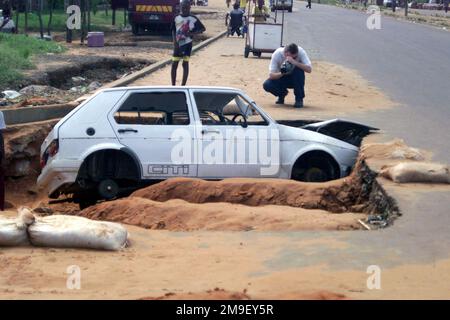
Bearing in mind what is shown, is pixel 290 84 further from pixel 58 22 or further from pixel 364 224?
pixel 58 22

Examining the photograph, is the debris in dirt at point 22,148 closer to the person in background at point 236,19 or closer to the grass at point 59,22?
the grass at point 59,22

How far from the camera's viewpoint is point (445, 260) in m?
8.08

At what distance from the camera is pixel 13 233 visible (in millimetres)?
8328

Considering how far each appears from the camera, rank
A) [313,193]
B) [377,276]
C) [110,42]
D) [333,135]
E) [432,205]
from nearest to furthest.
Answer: [377,276] → [432,205] → [313,193] → [333,135] → [110,42]

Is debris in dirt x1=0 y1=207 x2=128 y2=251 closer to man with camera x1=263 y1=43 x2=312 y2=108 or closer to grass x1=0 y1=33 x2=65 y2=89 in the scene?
man with camera x1=263 y1=43 x2=312 y2=108

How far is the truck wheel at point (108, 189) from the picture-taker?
38.5ft

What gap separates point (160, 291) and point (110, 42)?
2909 cm

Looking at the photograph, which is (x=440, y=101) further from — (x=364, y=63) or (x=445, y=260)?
(x=445, y=260)

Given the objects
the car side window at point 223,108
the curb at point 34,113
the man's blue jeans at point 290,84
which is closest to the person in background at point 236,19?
the man's blue jeans at point 290,84

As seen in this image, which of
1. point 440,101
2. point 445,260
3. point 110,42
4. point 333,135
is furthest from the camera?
point 110,42

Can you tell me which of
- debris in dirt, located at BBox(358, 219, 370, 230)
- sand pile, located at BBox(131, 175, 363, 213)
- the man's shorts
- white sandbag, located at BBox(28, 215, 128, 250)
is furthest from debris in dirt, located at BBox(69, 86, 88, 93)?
white sandbag, located at BBox(28, 215, 128, 250)

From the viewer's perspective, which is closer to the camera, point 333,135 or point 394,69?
point 333,135

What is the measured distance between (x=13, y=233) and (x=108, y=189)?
3.48m
